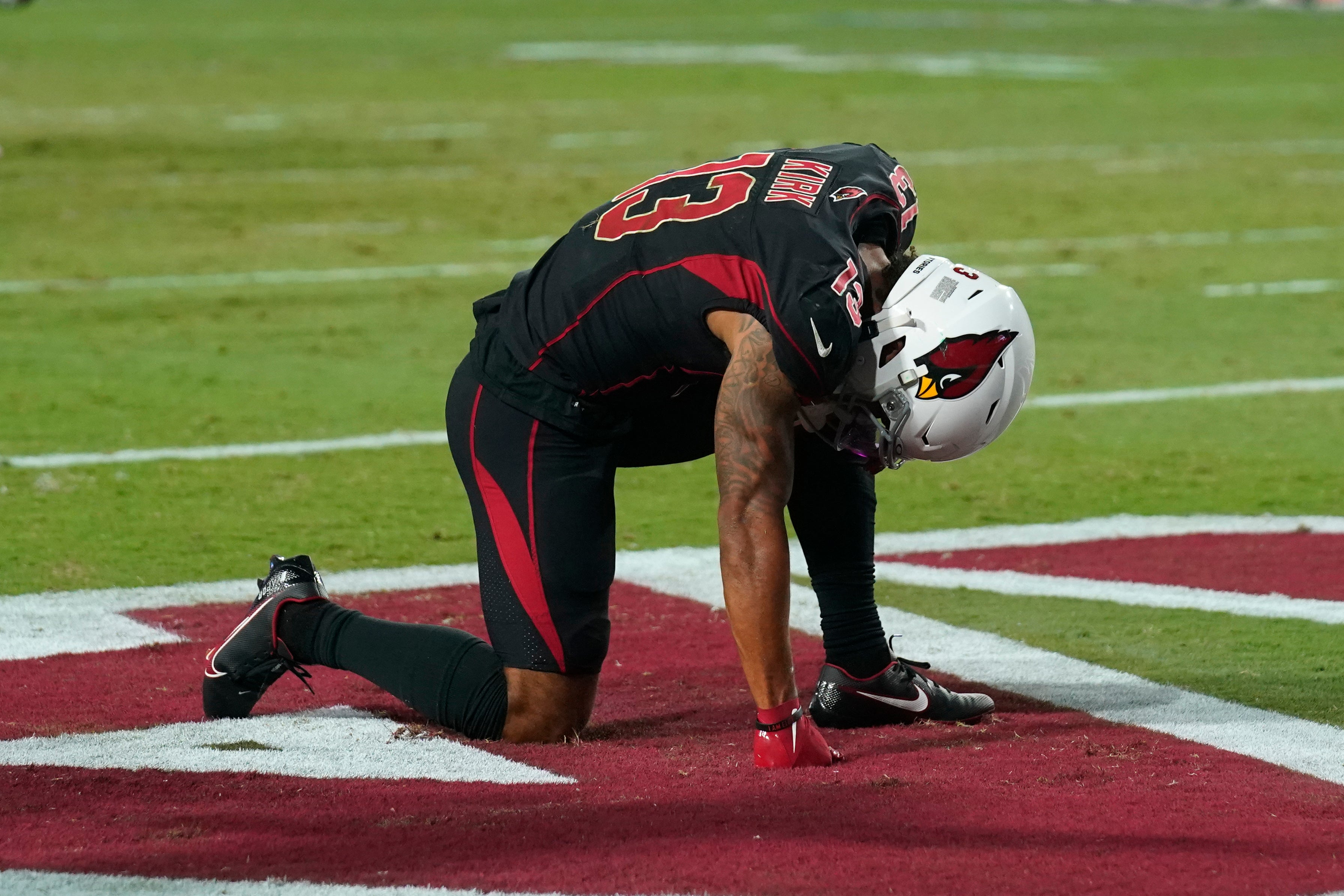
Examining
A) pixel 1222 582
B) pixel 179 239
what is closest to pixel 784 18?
pixel 179 239

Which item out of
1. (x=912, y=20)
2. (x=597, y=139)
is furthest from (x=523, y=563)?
(x=912, y=20)

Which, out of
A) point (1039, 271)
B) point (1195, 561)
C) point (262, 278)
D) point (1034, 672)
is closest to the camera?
point (1034, 672)

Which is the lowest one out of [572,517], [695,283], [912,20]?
[572,517]

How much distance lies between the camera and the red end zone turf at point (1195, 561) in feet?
20.7

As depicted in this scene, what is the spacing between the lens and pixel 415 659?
4.97 metres

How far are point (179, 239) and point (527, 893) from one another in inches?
442

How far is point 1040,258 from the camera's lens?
13609mm

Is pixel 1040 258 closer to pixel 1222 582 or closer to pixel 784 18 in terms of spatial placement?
pixel 1222 582

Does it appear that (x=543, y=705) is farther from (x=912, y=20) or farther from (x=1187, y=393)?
(x=912, y=20)

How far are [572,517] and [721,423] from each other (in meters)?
0.63

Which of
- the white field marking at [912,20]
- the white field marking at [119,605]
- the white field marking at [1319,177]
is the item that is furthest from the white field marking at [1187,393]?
the white field marking at [912,20]

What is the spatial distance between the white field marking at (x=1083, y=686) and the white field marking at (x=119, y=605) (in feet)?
2.18

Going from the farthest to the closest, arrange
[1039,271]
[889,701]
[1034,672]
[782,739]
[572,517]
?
[1039,271]
[1034,672]
[889,701]
[572,517]
[782,739]

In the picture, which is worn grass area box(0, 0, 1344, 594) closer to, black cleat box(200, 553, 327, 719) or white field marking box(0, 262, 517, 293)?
white field marking box(0, 262, 517, 293)
